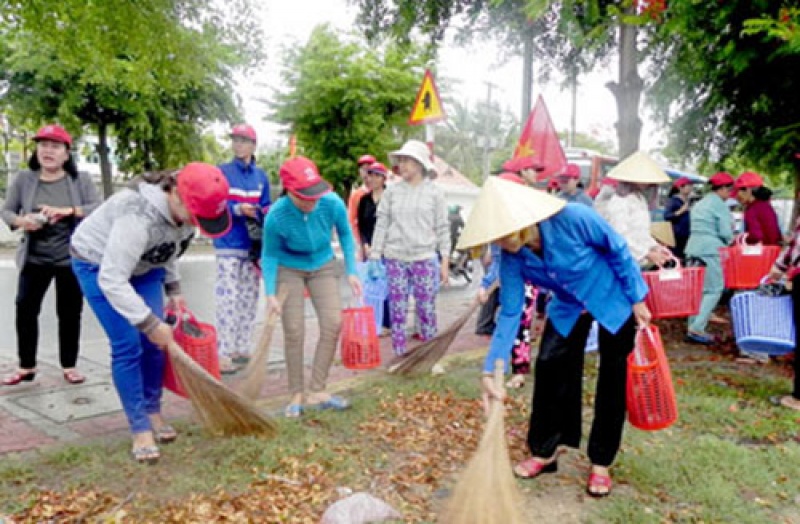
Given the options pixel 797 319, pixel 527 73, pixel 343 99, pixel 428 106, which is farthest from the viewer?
pixel 343 99

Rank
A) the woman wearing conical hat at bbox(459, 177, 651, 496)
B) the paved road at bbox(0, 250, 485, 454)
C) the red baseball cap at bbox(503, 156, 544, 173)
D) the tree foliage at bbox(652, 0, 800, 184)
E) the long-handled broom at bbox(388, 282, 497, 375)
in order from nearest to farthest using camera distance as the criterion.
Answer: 1. the woman wearing conical hat at bbox(459, 177, 651, 496)
2. the paved road at bbox(0, 250, 485, 454)
3. the long-handled broom at bbox(388, 282, 497, 375)
4. the tree foliage at bbox(652, 0, 800, 184)
5. the red baseball cap at bbox(503, 156, 544, 173)

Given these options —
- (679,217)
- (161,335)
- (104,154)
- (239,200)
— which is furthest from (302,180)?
(104,154)

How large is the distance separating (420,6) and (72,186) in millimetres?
5479

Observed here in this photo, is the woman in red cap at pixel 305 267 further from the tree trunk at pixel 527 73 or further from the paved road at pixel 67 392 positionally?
the tree trunk at pixel 527 73

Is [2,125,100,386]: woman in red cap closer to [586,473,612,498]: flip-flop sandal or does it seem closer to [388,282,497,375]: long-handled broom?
[388,282,497,375]: long-handled broom

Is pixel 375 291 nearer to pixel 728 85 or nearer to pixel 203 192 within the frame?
pixel 203 192

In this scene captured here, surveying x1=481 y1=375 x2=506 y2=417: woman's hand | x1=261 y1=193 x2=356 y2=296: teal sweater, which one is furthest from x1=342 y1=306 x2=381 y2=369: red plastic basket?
x1=481 y1=375 x2=506 y2=417: woman's hand

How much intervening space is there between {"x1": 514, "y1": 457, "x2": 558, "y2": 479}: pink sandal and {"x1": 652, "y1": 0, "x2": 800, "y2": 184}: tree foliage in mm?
3310

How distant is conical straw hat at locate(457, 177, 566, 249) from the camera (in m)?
2.79

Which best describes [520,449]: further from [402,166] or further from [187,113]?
[187,113]

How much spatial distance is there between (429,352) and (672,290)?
194 cm

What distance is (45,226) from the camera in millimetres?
4426

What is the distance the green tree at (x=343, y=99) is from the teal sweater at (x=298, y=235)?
1649 centimetres

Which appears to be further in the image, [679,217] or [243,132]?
[679,217]
